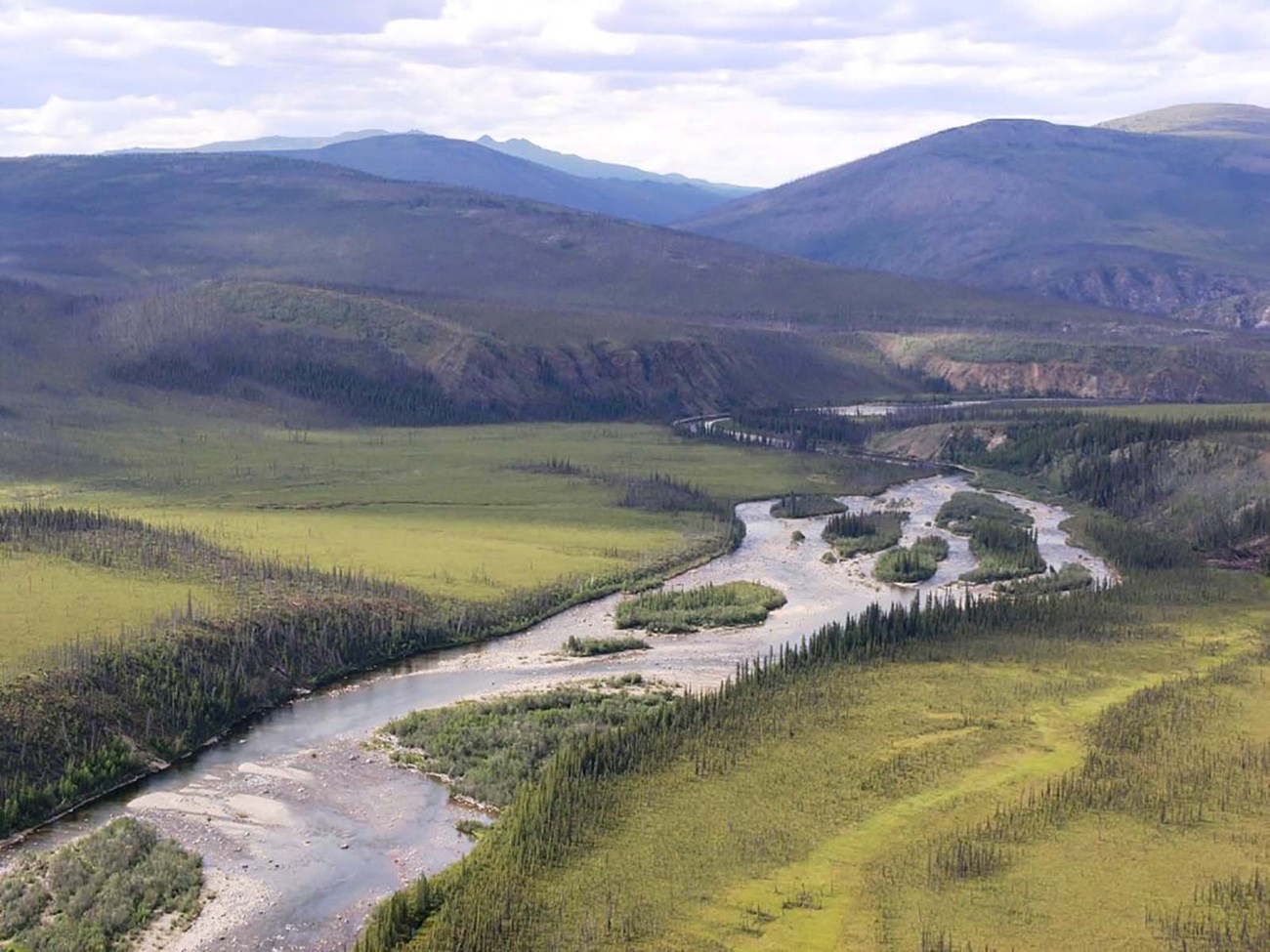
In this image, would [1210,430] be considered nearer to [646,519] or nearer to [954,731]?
[646,519]

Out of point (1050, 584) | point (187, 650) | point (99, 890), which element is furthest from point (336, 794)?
point (1050, 584)

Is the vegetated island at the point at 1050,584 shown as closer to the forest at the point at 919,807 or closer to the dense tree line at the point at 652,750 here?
the dense tree line at the point at 652,750

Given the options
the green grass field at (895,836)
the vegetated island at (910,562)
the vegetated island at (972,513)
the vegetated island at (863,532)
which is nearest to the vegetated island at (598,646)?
the green grass field at (895,836)

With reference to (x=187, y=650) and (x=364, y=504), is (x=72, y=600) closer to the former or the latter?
→ (x=187, y=650)

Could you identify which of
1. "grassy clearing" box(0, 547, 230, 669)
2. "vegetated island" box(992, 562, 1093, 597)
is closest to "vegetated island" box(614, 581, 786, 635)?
"vegetated island" box(992, 562, 1093, 597)

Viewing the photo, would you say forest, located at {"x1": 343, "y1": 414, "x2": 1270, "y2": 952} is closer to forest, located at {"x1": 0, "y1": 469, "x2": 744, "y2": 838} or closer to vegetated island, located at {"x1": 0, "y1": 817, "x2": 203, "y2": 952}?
vegetated island, located at {"x1": 0, "y1": 817, "x2": 203, "y2": 952}
